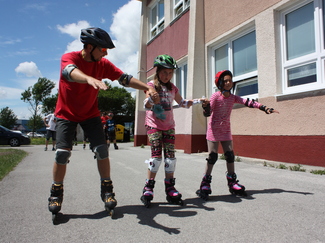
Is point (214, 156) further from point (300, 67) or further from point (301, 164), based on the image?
point (300, 67)

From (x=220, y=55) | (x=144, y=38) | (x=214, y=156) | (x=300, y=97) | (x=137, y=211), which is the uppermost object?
(x=144, y=38)

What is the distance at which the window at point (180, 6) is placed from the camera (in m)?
10.0

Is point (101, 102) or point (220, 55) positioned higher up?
point (101, 102)

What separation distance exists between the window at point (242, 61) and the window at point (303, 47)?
1.01 metres

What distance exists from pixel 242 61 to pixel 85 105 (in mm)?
5960

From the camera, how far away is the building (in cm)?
546

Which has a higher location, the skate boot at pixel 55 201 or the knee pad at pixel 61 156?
the knee pad at pixel 61 156

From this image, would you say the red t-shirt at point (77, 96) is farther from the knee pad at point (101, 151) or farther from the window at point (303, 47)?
the window at point (303, 47)

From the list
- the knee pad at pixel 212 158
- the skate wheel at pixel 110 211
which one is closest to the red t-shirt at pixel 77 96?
the skate wheel at pixel 110 211

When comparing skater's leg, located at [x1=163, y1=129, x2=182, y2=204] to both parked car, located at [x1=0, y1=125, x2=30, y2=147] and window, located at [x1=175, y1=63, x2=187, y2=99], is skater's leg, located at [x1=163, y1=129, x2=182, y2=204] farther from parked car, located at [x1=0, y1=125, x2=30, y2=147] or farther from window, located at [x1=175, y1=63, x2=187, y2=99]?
parked car, located at [x1=0, y1=125, x2=30, y2=147]

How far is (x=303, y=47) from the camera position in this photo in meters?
5.84

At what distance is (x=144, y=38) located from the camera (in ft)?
45.3

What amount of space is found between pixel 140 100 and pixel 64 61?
35.6 ft

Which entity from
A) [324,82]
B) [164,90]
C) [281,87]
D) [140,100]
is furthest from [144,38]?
[164,90]
